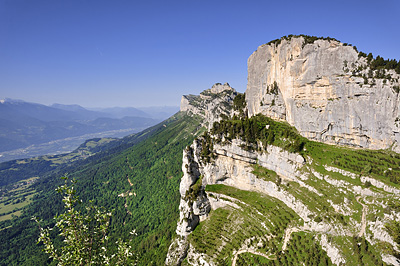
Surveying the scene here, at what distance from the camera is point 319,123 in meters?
73.6

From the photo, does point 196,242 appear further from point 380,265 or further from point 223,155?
point 380,265

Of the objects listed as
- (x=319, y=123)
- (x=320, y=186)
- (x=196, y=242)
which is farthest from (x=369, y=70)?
(x=196, y=242)

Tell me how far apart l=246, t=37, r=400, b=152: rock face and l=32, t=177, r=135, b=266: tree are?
3060 inches

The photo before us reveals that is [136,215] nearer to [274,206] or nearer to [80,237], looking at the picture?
[274,206]

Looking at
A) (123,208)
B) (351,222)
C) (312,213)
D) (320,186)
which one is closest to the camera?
(351,222)

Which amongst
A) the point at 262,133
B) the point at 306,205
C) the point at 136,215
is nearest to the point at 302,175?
the point at 306,205

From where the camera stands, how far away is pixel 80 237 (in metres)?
17.7

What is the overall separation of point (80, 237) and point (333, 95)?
8261 cm

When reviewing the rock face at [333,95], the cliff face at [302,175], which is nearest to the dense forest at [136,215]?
the cliff face at [302,175]

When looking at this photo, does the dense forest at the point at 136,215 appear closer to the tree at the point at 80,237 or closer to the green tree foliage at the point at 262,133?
the green tree foliage at the point at 262,133

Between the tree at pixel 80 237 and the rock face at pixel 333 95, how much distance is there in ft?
255

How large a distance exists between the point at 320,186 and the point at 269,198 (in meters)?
18.7

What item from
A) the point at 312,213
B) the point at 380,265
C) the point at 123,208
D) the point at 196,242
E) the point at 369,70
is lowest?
the point at 123,208

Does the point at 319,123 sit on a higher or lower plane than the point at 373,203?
higher
